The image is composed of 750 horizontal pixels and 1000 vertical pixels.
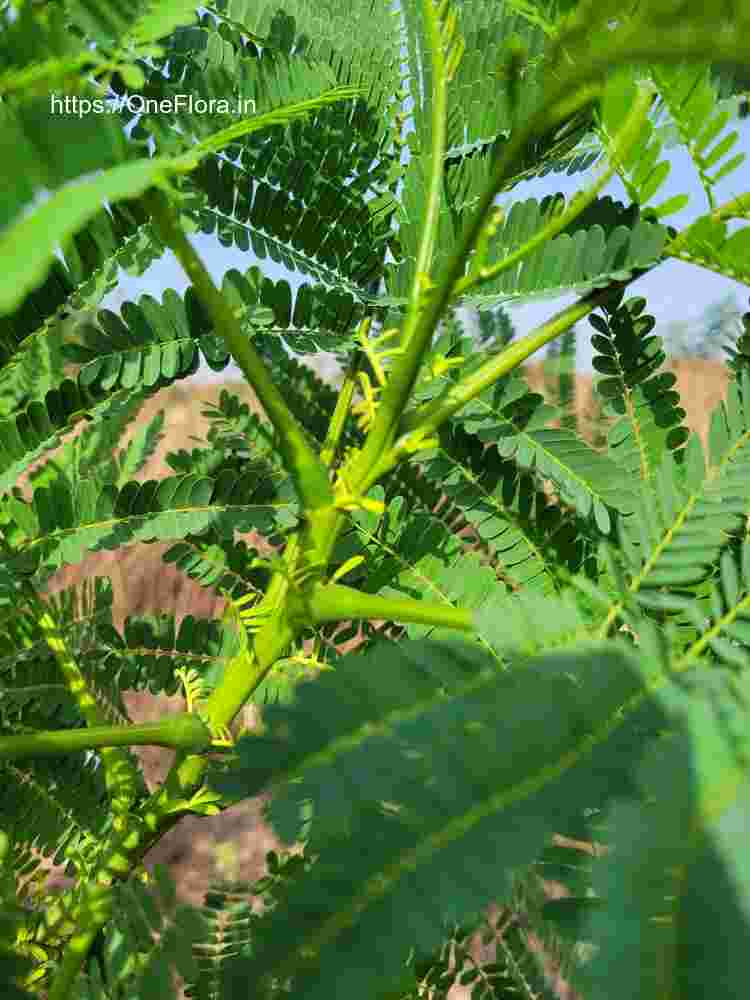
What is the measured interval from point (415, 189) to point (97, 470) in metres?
0.27

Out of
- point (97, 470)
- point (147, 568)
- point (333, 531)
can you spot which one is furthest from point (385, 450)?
point (147, 568)

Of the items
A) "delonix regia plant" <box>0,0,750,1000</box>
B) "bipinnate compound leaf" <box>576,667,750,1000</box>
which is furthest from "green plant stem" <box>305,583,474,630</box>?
"bipinnate compound leaf" <box>576,667,750,1000</box>

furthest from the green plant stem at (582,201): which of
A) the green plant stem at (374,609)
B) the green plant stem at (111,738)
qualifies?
the green plant stem at (111,738)

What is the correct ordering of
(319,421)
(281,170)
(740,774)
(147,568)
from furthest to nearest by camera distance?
(147,568) → (319,421) → (281,170) → (740,774)

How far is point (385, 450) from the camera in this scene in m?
0.37

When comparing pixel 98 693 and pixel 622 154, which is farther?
pixel 98 693

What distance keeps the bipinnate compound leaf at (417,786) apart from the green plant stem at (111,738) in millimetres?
132

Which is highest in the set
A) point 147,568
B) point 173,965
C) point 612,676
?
point 612,676

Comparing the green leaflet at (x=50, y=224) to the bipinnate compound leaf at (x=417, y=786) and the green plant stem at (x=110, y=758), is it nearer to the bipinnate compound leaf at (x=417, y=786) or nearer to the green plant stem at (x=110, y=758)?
the bipinnate compound leaf at (x=417, y=786)

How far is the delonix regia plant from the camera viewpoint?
0.22 m

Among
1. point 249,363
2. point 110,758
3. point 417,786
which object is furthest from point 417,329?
point 110,758

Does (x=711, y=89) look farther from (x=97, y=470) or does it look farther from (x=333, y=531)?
(x=97, y=470)

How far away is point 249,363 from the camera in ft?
1.15

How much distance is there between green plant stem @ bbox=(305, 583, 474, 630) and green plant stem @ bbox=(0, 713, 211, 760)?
87mm
